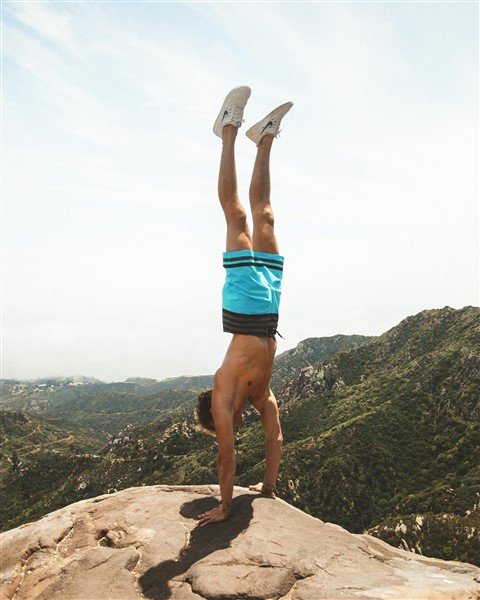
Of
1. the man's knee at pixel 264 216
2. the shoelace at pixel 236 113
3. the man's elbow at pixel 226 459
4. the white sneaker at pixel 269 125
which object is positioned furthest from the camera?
the white sneaker at pixel 269 125

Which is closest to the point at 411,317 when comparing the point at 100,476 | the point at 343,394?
the point at 343,394

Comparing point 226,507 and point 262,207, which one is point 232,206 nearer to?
point 262,207

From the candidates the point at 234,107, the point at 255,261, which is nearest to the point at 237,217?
the point at 255,261

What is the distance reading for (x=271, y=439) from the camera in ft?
23.4

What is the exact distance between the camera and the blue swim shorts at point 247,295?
6535mm

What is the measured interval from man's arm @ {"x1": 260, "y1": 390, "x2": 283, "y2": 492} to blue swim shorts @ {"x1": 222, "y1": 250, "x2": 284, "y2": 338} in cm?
136

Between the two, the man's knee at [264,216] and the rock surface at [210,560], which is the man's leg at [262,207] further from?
the rock surface at [210,560]

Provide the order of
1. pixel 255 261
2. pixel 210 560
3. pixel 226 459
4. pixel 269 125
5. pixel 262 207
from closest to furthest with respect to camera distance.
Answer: pixel 210 560
pixel 226 459
pixel 255 261
pixel 262 207
pixel 269 125

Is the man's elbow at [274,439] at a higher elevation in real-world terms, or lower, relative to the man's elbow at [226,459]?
higher

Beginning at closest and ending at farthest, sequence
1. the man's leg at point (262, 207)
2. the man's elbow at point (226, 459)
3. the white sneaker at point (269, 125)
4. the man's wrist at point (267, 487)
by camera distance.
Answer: the man's elbow at point (226, 459) < the man's leg at point (262, 207) < the man's wrist at point (267, 487) < the white sneaker at point (269, 125)

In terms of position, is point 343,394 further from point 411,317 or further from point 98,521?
point 98,521

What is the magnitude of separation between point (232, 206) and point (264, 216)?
0.60 m

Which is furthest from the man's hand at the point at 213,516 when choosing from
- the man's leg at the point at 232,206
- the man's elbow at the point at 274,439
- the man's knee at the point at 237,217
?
the man's knee at the point at 237,217

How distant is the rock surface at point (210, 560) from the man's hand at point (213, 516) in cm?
8
